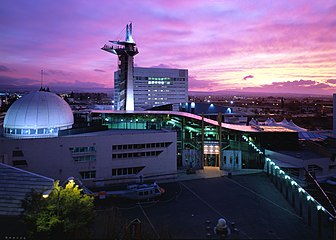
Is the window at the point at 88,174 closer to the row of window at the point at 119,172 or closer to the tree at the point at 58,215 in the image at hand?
the row of window at the point at 119,172

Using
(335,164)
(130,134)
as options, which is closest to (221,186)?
(130,134)

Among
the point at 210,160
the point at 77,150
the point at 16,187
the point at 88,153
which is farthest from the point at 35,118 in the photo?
the point at 210,160

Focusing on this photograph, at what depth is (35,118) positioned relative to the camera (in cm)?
3198

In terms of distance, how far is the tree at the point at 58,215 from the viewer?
16.1 meters

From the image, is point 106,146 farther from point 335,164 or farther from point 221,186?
point 335,164

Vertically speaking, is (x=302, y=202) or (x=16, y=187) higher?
(x=16, y=187)

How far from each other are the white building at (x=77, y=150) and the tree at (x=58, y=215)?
1303 centimetres

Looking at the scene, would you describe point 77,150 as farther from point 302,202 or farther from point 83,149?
point 302,202

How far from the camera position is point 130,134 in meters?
33.9

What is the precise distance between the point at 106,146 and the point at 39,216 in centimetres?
1660

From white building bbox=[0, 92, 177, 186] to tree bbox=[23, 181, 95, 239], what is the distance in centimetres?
1303

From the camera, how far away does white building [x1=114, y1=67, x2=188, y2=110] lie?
135 meters

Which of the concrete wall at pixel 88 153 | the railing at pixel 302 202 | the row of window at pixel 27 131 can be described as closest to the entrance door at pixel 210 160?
the railing at pixel 302 202

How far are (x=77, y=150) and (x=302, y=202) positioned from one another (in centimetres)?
2363
